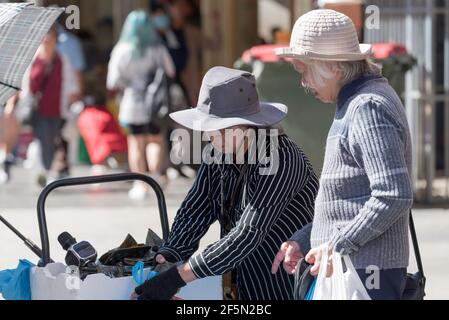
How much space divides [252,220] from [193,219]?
0.42 meters

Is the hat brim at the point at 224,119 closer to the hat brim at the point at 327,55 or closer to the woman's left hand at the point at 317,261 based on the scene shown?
the hat brim at the point at 327,55

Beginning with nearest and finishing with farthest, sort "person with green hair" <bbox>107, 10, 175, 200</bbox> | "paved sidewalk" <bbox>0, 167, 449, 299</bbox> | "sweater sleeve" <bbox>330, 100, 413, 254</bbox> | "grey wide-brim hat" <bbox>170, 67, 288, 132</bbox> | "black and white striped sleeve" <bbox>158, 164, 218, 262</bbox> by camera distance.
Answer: "sweater sleeve" <bbox>330, 100, 413, 254</bbox> → "grey wide-brim hat" <bbox>170, 67, 288, 132</bbox> → "black and white striped sleeve" <bbox>158, 164, 218, 262</bbox> → "paved sidewalk" <bbox>0, 167, 449, 299</bbox> → "person with green hair" <bbox>107, 10, 175, 200</bbox>

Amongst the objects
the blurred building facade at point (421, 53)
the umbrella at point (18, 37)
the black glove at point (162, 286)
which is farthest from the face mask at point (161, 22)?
the black glove at point (162, 286)

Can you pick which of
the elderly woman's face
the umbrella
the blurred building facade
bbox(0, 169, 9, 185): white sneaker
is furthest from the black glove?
bbox(0, 169, 9, 185): white sneaker

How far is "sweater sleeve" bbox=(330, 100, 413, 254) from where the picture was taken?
378 centimetres

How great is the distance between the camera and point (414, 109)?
35.3 feet

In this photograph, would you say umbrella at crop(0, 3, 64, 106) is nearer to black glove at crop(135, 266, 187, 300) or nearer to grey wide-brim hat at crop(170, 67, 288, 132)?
grey wide-brim hat at crop(170, 67, 288, 132)

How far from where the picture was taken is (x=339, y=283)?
3.82m

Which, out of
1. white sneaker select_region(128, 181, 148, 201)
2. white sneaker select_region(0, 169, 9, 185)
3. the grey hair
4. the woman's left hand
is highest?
the grey hair

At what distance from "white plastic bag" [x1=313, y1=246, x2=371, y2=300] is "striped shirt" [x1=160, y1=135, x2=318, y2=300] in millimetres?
383

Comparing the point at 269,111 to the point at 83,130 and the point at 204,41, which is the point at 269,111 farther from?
the point at 204,41

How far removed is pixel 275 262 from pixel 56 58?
27.9 ft
